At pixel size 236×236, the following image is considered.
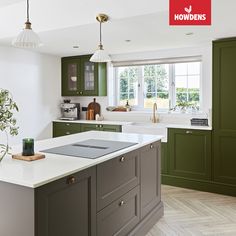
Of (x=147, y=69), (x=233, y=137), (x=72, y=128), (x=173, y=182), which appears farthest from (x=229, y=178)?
(x=72, y=128)

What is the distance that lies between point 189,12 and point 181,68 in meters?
1.91

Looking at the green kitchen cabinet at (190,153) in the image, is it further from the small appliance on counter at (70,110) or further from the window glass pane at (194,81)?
the small appliance on counter at (70,110)

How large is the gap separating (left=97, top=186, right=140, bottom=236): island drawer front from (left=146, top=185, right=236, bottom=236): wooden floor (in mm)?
384

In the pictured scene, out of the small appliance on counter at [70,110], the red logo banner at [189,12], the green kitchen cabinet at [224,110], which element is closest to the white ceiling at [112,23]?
the red logo banner at [189,12]

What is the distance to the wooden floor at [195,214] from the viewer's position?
8.85 ft

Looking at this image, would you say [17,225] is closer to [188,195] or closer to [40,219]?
[40,219]

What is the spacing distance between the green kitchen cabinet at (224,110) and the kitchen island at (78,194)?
54.5 inches

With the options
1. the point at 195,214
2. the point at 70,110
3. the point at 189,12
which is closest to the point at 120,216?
the point at 195,214

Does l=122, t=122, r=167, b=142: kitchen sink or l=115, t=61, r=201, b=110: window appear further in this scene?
l=115, t=61, r=201, b=110: window

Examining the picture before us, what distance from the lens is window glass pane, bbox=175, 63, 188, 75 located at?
4.55 m

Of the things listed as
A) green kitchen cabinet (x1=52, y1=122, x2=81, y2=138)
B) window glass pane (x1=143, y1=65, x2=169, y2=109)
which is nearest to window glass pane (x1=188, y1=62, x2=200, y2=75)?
window glass pane (x1=143, y1=65, x2=169, y2=109)

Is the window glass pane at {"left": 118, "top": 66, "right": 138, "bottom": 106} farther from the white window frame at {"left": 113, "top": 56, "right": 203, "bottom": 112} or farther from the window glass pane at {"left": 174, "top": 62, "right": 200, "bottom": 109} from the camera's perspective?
the window glass pane at {"left": 174, "top": 62, "right": 200, "bottom": 109}

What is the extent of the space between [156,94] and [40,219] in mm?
3698

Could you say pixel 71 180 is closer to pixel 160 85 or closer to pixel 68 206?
pixel 68 206
